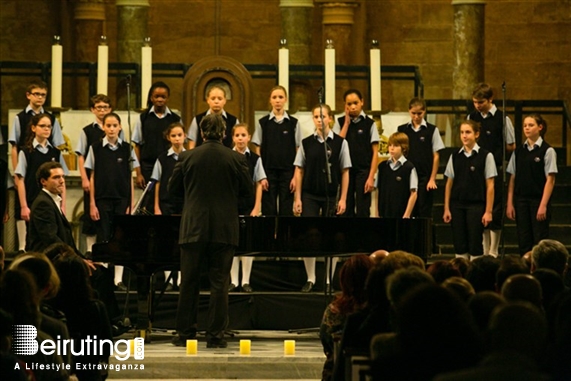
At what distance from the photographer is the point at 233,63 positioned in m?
13.3

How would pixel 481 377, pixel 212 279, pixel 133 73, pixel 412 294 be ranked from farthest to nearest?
pixel 133 73 → pixel 212 279 → pixel 412 294 → pixel 481 377

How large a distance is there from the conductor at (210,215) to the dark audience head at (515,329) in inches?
214

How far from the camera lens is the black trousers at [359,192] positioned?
12.0 m

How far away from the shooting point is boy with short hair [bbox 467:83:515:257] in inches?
480

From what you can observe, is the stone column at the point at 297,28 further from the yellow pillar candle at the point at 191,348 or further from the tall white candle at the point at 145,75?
the yellow pillar candle at the point at 191,348

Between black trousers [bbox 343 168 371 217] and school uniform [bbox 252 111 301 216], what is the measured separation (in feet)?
1.70

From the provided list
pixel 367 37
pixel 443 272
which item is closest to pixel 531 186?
pixel 443 272

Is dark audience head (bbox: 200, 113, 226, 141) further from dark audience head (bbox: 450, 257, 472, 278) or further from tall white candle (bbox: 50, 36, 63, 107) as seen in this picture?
tall white candle (bbox: 50, 36, 63, 107)

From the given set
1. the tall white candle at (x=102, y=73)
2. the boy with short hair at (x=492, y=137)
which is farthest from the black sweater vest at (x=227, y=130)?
the boy with short hair at (x=492, y=137)

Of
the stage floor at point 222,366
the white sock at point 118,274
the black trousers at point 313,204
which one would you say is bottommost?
the stage floor at point 222,366

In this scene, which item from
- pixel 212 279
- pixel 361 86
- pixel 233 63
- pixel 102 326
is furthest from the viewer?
pixel 361 86

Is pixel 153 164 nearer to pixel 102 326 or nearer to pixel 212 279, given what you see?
pixel 212 279

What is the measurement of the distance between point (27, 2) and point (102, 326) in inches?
472

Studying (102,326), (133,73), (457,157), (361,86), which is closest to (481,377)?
(102,326)
